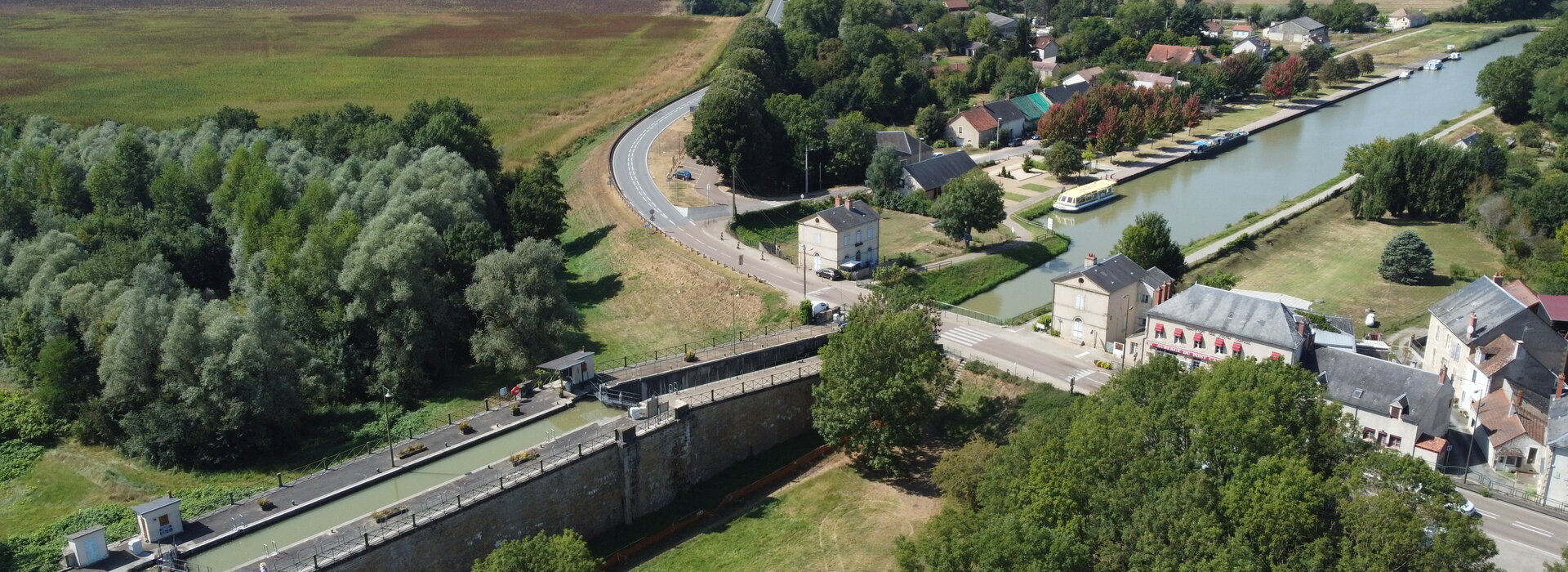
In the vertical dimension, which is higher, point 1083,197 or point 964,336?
point 1083,197

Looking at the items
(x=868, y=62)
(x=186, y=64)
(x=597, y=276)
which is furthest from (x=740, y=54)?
(x=186, y=64)

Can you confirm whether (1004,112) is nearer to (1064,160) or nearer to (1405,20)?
(1064,160)

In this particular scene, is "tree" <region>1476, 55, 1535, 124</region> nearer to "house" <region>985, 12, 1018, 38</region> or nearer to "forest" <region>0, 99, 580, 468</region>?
"house" <region>985, 12, 1018, 38</region>

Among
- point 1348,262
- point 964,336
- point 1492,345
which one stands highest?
point 1492,345

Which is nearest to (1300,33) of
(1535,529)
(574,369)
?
(1535,529)

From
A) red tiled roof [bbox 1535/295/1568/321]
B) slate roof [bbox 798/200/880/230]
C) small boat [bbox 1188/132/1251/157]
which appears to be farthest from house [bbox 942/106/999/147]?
red tiled roof [bbox 1535/295/1568/321]

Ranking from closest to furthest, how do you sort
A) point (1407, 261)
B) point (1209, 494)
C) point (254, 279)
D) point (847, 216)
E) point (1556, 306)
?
point (1209, 494), point (1556, 306), point (254, 279), point (1407, 261), point (847, 216)
